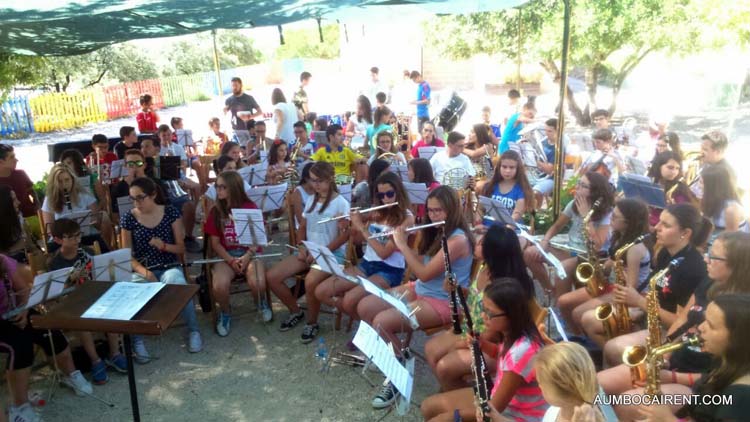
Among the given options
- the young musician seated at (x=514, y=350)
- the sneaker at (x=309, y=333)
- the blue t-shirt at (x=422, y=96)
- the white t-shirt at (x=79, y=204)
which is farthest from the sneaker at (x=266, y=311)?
the blue t-shirt at (x=422, y=96)

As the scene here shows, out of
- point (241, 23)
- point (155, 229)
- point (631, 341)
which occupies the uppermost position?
point (241, 23)

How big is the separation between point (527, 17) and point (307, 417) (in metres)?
12.0

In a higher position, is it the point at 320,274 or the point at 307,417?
the point at 320,274

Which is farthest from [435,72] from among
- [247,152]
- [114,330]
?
[114,330]

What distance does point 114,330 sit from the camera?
10.8 ft

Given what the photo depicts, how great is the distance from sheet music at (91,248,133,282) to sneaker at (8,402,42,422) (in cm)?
102

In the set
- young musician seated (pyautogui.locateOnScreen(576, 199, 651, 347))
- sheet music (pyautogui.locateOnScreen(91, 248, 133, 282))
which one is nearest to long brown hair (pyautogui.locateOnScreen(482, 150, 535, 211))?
young musician seated (pyautogui.locateOnScreen(576, 199, 651, 347))

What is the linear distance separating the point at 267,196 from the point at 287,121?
4279 millimetres

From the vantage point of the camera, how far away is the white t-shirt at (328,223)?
5.71 meters

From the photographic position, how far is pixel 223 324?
18.1 ft

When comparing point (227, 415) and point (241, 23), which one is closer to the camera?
point (227, 415)

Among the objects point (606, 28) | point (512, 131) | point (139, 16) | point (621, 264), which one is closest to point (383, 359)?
point (621, 264)

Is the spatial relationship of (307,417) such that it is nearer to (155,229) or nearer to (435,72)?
(155,229)

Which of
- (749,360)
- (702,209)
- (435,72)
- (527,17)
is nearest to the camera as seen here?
(749,360)
